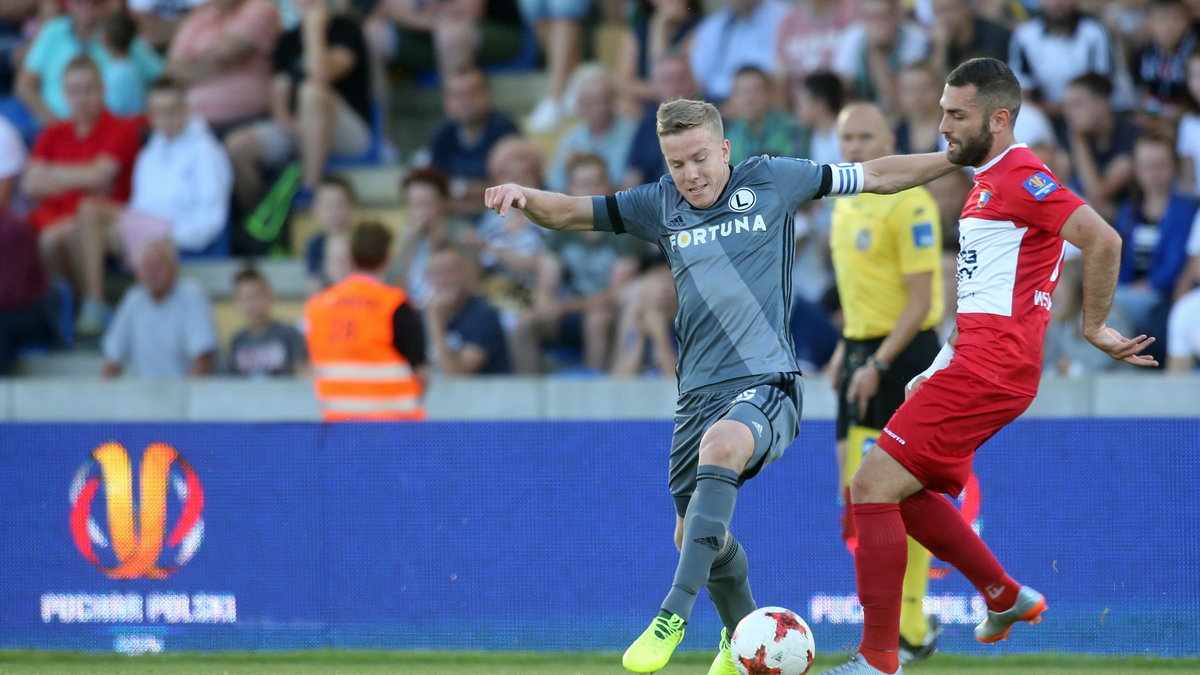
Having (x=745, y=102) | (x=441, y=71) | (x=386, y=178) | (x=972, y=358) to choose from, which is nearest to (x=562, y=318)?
(x=745, y=102)

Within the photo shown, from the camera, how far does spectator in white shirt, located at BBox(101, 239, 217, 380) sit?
11.2 m

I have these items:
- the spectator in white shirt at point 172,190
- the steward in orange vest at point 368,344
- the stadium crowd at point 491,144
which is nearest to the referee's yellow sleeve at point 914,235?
the stadium crowd at point 491,144

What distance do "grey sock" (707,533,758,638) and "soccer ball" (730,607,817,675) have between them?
30 cm

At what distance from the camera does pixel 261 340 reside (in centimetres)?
1086

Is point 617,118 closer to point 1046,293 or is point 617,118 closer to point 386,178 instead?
point 386,178

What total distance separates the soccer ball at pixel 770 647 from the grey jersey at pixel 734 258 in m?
0.92

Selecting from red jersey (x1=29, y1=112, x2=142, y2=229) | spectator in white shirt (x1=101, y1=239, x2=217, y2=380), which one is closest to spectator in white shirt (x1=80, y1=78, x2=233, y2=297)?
red jersey (x1=29, y1=112, x2=142, y2=229)

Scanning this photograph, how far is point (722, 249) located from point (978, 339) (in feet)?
3.29

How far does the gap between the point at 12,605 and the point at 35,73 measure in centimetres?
676

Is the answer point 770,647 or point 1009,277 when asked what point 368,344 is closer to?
point 770,647

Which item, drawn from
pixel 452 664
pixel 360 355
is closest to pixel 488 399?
pixel 360 355

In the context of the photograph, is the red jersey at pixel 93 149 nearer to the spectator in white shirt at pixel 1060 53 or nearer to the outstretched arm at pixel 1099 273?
the spectator in white shirt at pixel 1060 53

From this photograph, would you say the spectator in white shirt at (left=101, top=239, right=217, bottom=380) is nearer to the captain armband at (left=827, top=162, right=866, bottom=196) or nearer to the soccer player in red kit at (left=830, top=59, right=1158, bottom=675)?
the captain armband at (left=827, top=162, right=866, bottom=196)

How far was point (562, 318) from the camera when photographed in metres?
10.6
